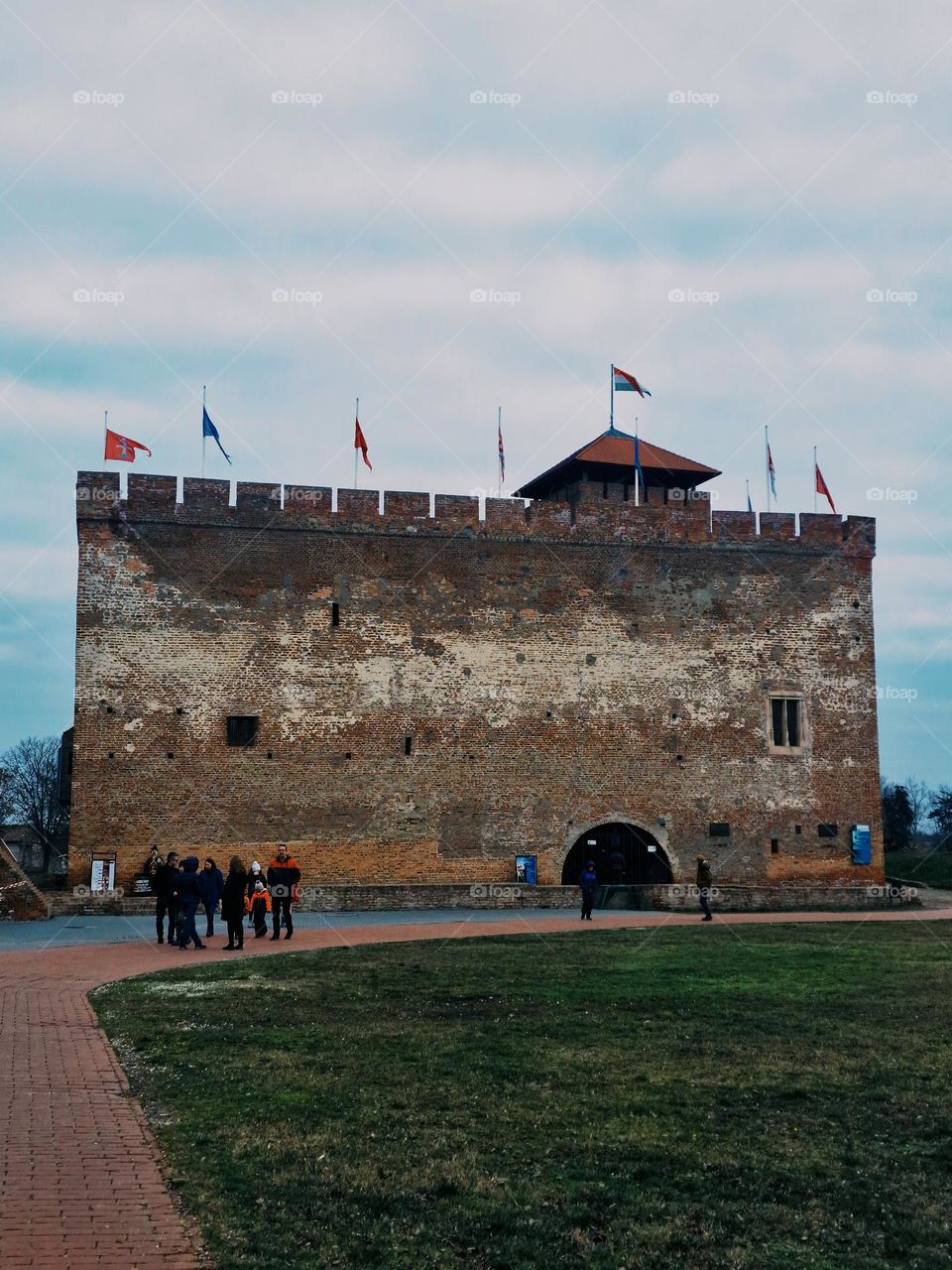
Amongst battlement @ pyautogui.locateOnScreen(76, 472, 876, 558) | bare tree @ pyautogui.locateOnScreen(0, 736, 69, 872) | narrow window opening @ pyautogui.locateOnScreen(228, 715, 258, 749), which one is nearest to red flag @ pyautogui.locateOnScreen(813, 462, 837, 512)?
battlement @ pyautogui.locateOnScreen(76, 472, 876, 558)

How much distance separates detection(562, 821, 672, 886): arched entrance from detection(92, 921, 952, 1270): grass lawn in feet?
46.0

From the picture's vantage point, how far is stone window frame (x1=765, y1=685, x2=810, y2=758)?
28.9 metres

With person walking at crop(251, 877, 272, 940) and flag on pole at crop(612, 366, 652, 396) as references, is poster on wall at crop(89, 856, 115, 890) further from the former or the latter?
flag on pole at crop(612, 366, 652, 396)

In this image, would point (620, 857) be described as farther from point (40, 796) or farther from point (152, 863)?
point (40, 796)

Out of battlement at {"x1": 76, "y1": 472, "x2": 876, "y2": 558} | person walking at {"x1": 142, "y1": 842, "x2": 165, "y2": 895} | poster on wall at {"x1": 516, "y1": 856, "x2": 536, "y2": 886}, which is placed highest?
battlement at {"x1": 76, "y1": 472, "x2": 876, "y2": 558}

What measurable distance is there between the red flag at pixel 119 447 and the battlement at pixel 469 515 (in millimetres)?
613

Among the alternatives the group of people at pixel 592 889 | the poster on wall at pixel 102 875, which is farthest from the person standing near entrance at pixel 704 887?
the poster on wall at pixel 102 875

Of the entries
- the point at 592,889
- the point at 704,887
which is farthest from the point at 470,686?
the point at 704,887

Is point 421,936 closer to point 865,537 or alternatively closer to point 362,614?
point 362,614

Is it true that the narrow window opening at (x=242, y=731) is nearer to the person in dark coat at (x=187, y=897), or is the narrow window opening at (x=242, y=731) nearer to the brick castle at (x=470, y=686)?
the brick castle at (x=470, y=686)

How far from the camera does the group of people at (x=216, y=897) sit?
17.6m

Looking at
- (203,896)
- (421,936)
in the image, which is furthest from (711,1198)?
(203,896)

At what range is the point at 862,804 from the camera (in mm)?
29141

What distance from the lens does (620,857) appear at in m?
28.0
